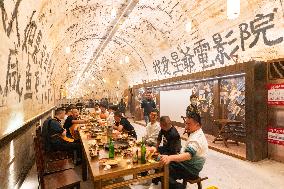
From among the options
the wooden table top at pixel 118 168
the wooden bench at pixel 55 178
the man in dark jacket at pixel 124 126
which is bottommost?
the wooden bench at pixel 55 178

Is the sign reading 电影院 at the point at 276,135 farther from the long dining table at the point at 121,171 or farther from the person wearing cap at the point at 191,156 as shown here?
the long dining table at the point at 121,171

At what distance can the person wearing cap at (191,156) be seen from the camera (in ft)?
13.0

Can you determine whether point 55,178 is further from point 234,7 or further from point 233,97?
point 233,97

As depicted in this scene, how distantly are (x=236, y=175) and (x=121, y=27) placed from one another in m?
11.7

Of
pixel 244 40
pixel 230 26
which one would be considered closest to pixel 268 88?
pixel 244 40

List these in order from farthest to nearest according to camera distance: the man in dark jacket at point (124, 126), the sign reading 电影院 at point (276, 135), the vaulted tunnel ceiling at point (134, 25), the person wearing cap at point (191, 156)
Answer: the vaulted tunnel ceiling at point (134, 25) < the sign reading 电影院 at point (276, 135) < the man in dark jacket at point (124, 126) < the person wearing cap at point (191, 156)

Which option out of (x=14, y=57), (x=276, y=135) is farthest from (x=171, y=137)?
(x=276, y=135)

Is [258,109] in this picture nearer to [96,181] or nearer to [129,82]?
[96,181]

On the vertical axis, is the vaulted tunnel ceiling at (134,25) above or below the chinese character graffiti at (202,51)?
above

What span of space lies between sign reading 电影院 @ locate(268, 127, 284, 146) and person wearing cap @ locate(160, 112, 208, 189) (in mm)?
4605

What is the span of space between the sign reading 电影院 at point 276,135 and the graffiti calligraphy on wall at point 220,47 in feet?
9.18

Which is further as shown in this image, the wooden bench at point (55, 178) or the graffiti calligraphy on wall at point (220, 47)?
the graffiti calligraphy on wall at point (220, 47)

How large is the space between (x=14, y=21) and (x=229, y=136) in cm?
918

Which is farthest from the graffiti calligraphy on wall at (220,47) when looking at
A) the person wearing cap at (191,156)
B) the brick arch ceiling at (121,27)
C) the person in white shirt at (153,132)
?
the person wearing cap at (191,156)
